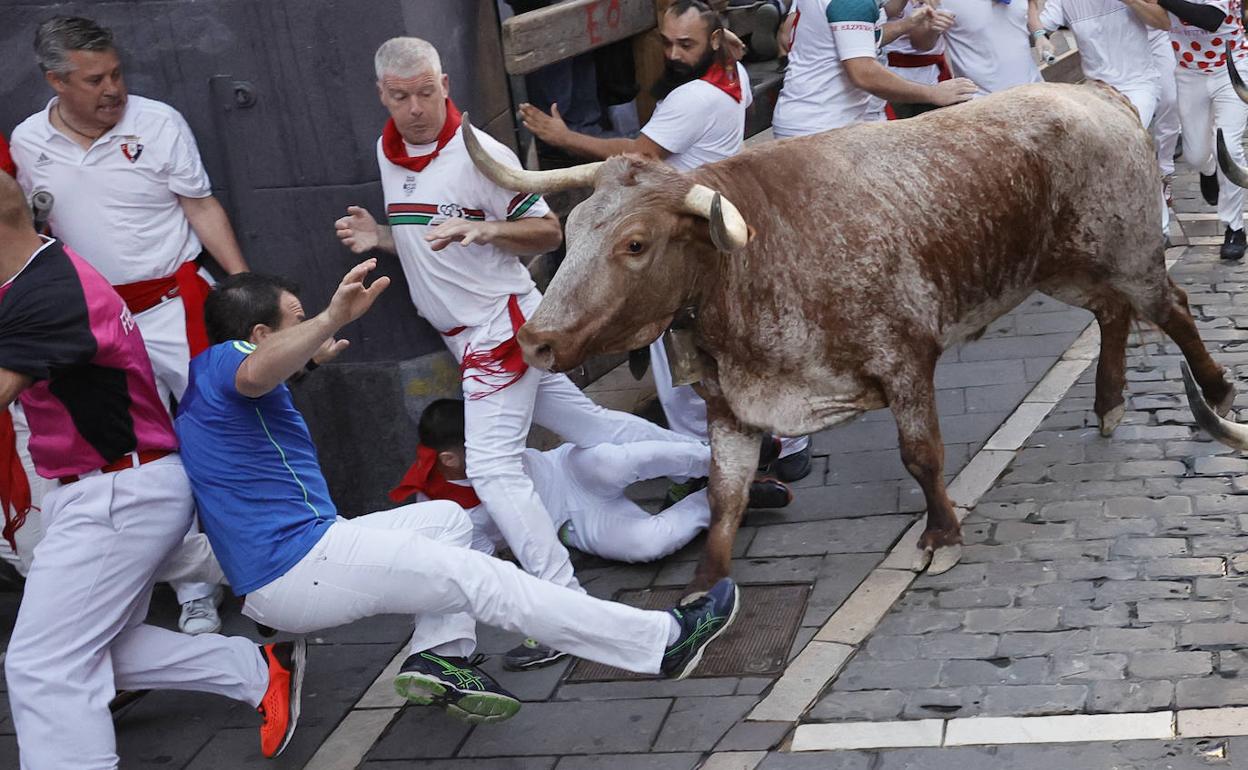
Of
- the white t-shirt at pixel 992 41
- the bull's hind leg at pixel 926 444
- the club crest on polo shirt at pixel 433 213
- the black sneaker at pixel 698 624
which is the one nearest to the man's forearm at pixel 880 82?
the white t-shirt at pixel 992 41

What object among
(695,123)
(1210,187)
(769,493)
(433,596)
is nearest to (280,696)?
(433,596)

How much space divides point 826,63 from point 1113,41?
2.45 m

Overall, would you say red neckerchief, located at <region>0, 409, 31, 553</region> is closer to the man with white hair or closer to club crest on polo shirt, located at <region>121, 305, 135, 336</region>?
club crest on polo shirt, located at <region>121, 305, 135, 336</region>

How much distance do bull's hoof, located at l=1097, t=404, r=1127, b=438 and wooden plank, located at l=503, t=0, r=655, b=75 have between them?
10.2 feet

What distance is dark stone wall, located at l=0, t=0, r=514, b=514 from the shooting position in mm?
6723

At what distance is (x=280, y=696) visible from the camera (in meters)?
5.49

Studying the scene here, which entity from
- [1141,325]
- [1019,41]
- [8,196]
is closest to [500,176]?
[8,196]

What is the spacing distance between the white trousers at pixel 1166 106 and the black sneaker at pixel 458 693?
6.40 m

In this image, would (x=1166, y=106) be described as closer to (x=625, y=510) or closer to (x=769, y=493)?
(x=769, y=493)

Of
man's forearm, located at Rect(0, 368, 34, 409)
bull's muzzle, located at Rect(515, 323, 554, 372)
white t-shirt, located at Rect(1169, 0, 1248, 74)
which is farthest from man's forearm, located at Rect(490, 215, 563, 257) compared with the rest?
white t-shirt, located at Rect(1169, 0, 1248, 74)

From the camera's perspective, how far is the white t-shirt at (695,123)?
22.7 feet

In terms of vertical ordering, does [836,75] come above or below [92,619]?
above

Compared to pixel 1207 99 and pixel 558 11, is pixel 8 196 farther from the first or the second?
pixel 1207 99

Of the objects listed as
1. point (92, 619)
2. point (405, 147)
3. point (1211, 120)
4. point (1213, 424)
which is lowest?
point (1211, 120)
